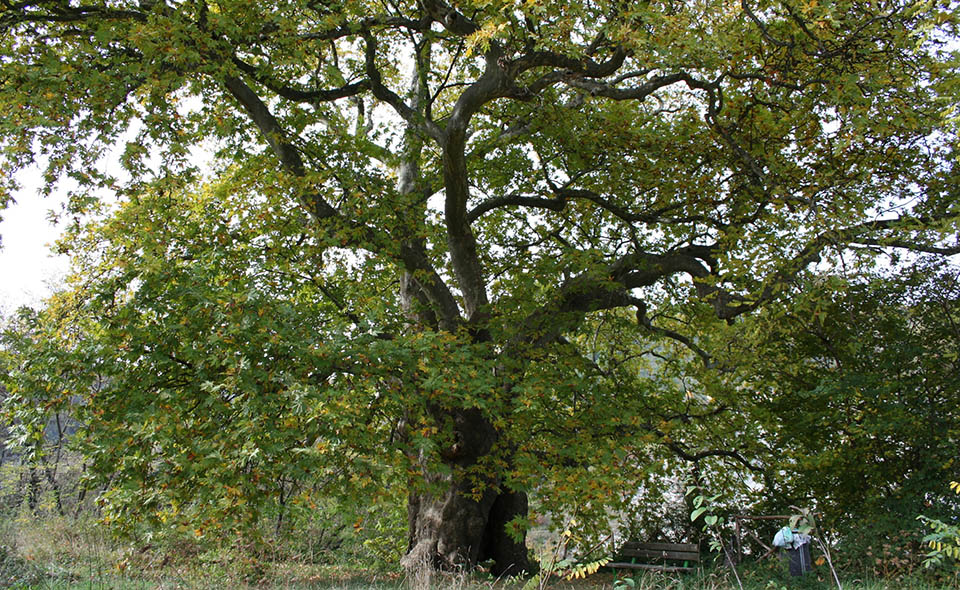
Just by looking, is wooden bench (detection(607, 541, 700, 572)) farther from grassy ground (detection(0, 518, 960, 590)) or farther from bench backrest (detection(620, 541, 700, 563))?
grassy ground (detection(0, 518, 960, 590))

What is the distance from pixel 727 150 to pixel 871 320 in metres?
3.23

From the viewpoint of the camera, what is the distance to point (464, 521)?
8883 millimetres

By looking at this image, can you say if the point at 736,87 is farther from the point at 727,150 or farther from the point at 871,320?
the point at 871,320

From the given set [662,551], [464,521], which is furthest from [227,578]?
[662,551]

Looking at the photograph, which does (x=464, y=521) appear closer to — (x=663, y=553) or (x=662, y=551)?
(x=663, y=553)

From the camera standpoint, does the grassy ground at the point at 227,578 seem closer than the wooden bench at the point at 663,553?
Yes

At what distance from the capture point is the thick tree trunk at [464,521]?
876 centimetres

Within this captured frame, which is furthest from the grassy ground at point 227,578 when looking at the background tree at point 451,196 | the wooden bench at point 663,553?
the wooden bench at point 663,553

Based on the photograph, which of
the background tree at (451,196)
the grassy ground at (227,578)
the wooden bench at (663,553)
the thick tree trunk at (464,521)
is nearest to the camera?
the grassy ground at (227,578)

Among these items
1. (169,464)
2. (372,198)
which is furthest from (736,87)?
(169,464)

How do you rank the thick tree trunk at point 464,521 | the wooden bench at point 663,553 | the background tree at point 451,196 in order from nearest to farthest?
the background tree at point 451,196 → the thick tree trunk at point 464,521 → the wooden bench at point 663,553

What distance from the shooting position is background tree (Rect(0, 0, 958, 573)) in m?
6.00

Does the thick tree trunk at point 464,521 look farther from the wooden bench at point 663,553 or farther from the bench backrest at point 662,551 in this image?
the bench backrest at point 662,551

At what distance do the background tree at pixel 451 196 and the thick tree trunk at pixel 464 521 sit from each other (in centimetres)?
4
